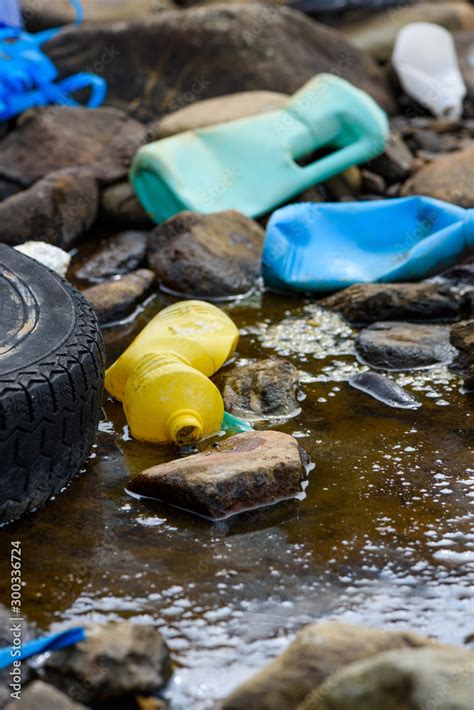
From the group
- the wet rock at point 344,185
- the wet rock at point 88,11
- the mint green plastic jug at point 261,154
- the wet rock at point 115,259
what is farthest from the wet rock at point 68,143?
the wet rock at point 88,11

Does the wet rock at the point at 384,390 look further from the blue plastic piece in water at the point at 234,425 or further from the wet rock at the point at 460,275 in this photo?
the wet rock at the point at 460,275

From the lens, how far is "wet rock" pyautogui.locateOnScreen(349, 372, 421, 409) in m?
3.45

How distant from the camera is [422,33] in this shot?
280 inches

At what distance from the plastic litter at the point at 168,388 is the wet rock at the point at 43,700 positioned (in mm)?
1220

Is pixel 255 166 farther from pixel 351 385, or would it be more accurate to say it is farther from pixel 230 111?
pixel 351 385

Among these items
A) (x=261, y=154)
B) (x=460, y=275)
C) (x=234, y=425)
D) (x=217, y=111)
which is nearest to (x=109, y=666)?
(x=234, y=425)

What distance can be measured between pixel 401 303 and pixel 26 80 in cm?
279

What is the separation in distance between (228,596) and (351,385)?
51.5 inches

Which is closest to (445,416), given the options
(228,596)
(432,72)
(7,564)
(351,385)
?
(351,385)

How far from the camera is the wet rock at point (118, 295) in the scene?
4.19 metres

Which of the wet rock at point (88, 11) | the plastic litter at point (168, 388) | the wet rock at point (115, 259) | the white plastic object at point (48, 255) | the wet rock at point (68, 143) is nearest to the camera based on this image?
the plastic litter at point (168, 388)

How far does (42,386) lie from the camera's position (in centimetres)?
268

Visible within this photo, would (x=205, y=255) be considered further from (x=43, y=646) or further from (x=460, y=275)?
(x=43, y=646)

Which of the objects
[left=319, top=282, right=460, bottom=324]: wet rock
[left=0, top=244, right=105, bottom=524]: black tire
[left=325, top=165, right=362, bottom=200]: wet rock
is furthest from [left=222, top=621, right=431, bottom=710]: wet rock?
[left=325, top=165, right=362, bottom=200]: wet rock
